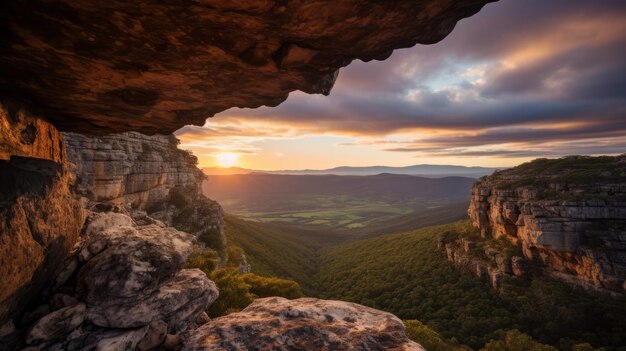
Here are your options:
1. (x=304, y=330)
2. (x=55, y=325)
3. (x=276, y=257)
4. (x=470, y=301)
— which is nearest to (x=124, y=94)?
(x=55, y=325)

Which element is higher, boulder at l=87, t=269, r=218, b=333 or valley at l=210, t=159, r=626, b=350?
boulder at l=87, t=269, r=218, b=333

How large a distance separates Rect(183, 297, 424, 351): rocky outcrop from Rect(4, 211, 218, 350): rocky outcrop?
1616 mm

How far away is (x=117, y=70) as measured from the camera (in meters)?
8.93

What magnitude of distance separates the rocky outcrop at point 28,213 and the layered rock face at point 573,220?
81.0m

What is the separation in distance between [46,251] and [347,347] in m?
11.1

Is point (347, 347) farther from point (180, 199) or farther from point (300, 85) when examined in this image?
point (180, 199)

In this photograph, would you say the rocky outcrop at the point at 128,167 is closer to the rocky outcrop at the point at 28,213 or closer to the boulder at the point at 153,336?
the rocky outcrop at the point at 28,213

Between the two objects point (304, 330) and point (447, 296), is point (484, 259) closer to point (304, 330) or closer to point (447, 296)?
point (447, 296)

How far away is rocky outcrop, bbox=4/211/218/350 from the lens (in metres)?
9.19

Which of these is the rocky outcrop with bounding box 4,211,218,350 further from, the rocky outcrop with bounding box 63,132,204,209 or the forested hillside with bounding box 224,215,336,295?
the forested hillside with bounding box 224,215,336,295

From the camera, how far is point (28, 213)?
9.05 metres

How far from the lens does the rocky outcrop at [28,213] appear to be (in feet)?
26.7

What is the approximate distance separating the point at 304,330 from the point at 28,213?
10.2m

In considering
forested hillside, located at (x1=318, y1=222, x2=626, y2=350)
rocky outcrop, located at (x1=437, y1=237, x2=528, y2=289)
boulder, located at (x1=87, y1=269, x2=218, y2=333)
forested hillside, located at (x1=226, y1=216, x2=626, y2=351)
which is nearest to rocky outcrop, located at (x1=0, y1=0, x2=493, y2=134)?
boulder, located at (x1=87, y1=269, x2=218, y2=333)
